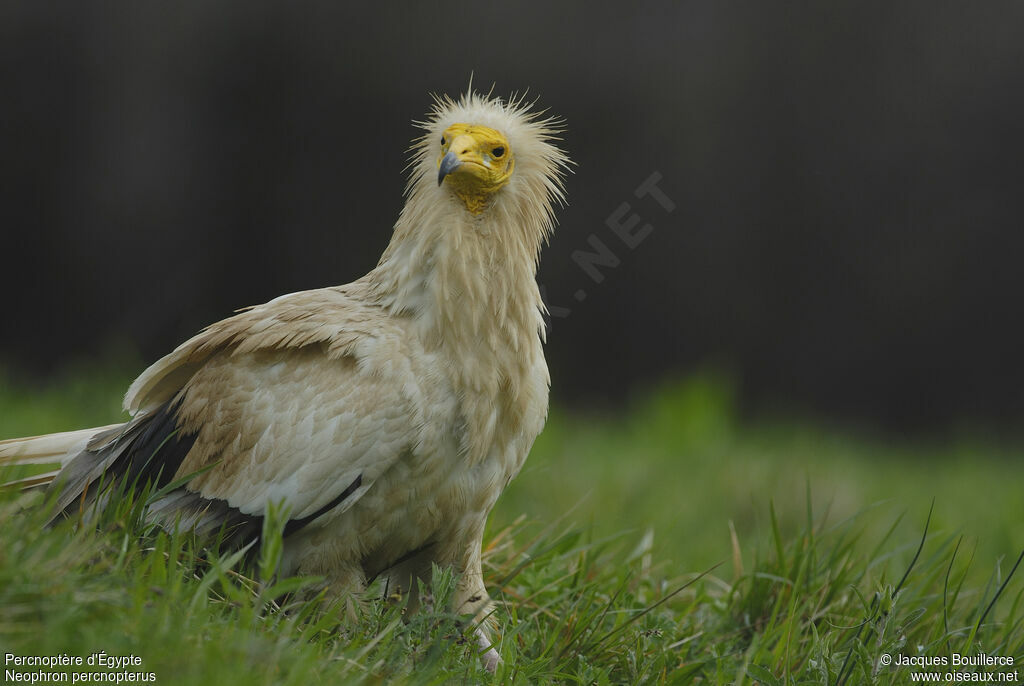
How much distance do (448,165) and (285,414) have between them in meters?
0.82

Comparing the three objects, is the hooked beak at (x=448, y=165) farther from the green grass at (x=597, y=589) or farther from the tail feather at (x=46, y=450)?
the tail feather at (x=46, y=450)

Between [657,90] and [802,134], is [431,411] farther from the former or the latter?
[802,134]

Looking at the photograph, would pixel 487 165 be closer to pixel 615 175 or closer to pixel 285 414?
pixel 285 414

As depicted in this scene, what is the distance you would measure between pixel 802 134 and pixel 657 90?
1.22 m

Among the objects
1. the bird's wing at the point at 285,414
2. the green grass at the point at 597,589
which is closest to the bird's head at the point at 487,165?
the bird's wing at the point at 285,414

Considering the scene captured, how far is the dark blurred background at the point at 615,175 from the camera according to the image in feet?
23.1

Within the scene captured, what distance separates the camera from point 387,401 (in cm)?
280

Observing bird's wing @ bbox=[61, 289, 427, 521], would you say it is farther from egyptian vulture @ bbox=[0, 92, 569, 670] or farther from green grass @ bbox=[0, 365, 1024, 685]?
green grass @ bbox=[0, 365, 1024, 685]

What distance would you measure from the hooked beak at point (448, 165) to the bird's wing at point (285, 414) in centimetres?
45

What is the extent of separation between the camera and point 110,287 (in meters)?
7.16

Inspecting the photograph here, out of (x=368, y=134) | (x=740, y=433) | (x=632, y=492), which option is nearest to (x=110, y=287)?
(x=368, y=134)

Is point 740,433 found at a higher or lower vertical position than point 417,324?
lower

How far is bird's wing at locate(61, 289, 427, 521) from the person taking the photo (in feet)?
9.15

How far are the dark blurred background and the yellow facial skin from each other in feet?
11.3
